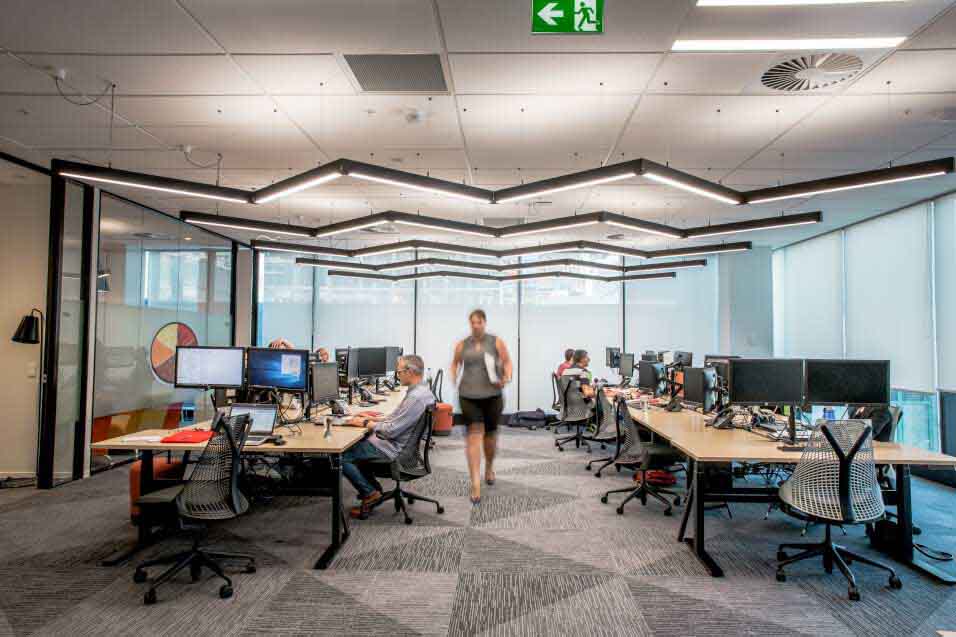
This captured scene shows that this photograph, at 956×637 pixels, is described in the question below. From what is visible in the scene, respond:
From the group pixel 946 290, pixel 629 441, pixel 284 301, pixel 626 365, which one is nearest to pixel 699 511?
pixel 629 441

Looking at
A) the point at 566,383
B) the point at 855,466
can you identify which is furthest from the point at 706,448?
the point at 566,383

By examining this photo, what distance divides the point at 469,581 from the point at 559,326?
7832 mm

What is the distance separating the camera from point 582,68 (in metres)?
3.74

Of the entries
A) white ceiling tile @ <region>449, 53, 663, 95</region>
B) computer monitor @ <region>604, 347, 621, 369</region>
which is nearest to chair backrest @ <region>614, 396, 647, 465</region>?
white ceiling tile @ <region>449, 53, 663, 95</region>

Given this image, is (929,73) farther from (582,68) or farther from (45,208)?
(45,208)

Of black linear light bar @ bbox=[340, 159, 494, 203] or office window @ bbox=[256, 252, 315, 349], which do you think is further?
office window @ bbox=[256, 252, 315, 349]

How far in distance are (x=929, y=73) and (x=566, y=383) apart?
496cm

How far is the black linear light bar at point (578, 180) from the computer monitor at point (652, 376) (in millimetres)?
3456

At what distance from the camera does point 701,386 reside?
538 centimetres

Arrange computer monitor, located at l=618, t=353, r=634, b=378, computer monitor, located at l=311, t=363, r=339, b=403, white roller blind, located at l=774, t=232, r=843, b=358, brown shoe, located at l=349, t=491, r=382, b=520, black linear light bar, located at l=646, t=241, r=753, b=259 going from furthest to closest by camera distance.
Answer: computer monitor, located at l=618, t=353, r=634, b=378 < white roller blind, located at l=774, t=232, r=843, b=358 < black linear light bar, located at l=646, t=241, r=753, b=259 < computer monitor, located at l=311, t=363, r=339, b=403 < brown shoe, located at l=349, t=491, r=382, b=520

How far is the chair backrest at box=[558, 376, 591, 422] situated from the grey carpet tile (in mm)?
4713

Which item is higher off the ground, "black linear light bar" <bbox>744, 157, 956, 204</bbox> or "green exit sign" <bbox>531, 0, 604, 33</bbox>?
"green exit sign" <bbox>531, 0, 604, 33</bbox>

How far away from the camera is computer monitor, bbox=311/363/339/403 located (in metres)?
4.98

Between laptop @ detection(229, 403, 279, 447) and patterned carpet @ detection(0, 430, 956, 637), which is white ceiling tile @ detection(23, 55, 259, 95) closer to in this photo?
laptop @ detection(229, 403, 279, 447)
